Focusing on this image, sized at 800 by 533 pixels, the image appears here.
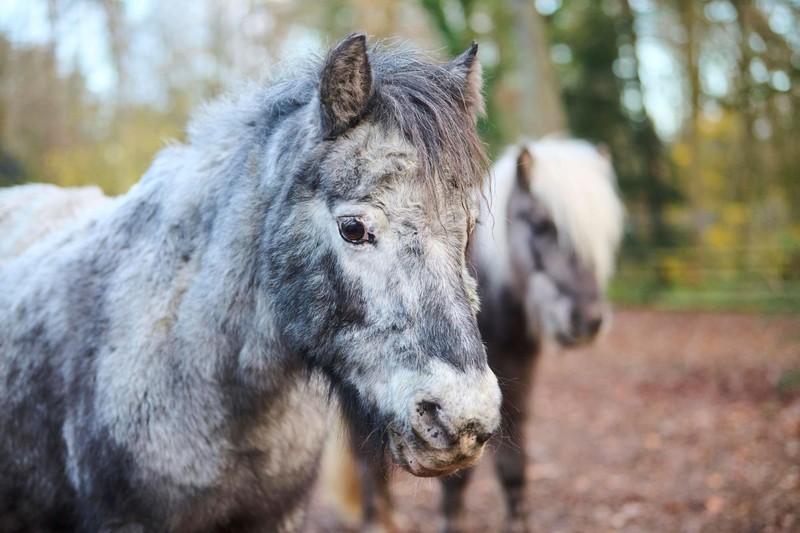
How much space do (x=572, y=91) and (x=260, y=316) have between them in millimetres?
17397

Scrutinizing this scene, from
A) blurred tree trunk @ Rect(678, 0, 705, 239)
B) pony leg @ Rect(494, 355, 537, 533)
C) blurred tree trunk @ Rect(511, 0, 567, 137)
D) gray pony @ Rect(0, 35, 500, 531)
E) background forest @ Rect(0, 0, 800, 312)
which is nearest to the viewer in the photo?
gray pony @ Rect(0, 35, 500, 531)

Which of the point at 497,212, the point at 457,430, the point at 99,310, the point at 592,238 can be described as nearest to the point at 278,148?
the point at 99,310

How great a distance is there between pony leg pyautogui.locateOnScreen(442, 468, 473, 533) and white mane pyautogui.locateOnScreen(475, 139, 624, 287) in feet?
4.88

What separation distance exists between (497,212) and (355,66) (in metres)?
2.81

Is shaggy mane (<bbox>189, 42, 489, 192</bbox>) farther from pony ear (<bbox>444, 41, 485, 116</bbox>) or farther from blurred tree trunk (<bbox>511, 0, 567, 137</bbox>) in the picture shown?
blurred tree trunk (<bbox>511, 0, 567, 137</bbox>)

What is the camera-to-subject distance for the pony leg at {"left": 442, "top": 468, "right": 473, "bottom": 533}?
4426 millimetres

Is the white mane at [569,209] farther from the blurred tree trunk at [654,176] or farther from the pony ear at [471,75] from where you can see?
the blurred tree trunk at [654,176]

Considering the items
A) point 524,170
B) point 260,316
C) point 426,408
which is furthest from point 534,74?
point 426,408

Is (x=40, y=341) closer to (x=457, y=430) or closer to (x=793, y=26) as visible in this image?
(x=457, y=430)

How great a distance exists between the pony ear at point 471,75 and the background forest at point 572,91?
0.73 ft

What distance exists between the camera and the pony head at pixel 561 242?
4.48 m

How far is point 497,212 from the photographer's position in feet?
15.7

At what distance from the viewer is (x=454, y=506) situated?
4453 millimetres

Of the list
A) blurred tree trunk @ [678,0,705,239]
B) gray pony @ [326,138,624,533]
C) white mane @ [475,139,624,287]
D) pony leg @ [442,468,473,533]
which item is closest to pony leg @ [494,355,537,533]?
gray pony @ [326,138,624,533]
